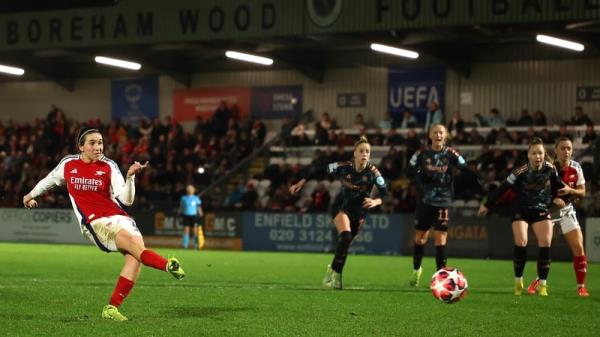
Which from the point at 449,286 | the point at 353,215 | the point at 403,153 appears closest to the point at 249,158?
the point at 403,153

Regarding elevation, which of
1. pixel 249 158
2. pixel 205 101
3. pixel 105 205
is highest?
pixel 205 101

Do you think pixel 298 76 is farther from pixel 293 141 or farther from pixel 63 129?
pixel 63 129

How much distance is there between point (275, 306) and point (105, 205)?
2414 mm

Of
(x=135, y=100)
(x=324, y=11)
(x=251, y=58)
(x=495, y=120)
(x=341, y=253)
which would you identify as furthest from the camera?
(x=135, y=100)

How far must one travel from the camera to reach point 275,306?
1171cm

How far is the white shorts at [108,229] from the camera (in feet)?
33.4

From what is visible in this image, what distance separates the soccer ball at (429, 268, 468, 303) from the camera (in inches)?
459

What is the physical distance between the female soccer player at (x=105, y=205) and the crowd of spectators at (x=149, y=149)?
23.8 meters

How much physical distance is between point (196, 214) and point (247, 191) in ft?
8.52

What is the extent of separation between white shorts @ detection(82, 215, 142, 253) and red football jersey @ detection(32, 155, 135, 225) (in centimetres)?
6

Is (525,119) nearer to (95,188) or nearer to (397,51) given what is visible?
(397,51)

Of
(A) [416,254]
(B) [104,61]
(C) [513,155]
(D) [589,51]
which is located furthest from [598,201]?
(B) [104,61]

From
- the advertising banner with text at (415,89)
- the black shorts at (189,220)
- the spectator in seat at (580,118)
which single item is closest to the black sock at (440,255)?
the black shorts at (189,220)

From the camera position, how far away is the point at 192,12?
1356 inches
